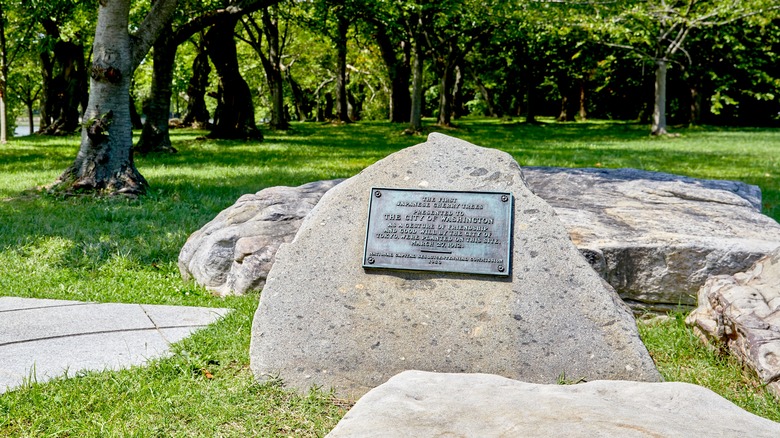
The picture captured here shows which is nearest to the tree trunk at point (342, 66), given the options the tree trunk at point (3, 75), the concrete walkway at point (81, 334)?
the tree trunk at point (3, 75)

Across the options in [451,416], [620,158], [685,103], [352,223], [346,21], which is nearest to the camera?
[451,416]

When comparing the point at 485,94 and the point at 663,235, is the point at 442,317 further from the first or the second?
the point at 485,94

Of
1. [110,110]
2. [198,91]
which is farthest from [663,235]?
[198,91]

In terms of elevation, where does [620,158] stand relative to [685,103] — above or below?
below

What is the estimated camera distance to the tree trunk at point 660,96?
25422 millimetres

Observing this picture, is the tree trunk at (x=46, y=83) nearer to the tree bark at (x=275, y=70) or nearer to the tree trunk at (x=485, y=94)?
the tree bark at (x=275, y=70)

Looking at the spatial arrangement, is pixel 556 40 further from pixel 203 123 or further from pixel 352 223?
pixel 352 223

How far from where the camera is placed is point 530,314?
3.86 m

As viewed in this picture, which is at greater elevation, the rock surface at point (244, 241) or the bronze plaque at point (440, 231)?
the bronze plaque at point (440, 231)

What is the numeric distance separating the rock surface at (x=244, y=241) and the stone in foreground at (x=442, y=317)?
65.8 inches

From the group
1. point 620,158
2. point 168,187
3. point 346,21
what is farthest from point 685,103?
point 168,187

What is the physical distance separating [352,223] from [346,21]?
22426mm

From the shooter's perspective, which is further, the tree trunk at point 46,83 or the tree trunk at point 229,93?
the tree trunk at point 46,83

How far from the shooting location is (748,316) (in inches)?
163
